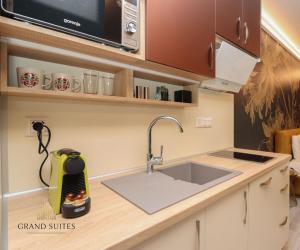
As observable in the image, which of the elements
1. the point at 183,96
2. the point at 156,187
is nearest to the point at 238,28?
the point at 183,96

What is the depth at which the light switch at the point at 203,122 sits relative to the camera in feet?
5.64

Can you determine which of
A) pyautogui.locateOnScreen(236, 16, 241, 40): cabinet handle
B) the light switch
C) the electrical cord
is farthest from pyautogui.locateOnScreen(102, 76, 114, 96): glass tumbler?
pyautogui.locateOnScreen(236, 16, 241, 40): cabinet handle

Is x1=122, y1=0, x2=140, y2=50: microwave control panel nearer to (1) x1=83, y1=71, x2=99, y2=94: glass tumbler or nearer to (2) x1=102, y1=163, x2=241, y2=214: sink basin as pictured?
(1) x1=83, y1=71, x2=99, y2=94: glass tumbler

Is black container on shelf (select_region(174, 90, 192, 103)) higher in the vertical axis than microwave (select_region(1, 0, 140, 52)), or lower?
lower

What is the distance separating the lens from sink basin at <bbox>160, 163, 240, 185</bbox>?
50.1 inches

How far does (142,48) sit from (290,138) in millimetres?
3170

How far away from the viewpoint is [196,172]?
141 cm

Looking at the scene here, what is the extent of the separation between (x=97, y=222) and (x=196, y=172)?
93cm

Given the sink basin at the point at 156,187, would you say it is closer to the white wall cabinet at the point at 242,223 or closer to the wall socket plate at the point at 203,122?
the white wall cabinet at the point at 242,223

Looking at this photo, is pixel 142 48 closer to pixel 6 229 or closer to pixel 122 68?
pixel 122 68

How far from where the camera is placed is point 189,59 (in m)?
1.14

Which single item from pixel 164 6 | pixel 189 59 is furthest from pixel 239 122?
pixel 164 6

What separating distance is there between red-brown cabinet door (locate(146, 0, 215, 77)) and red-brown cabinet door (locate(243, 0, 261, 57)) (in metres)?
0.53

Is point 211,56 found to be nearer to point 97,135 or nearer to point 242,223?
point 97,135
